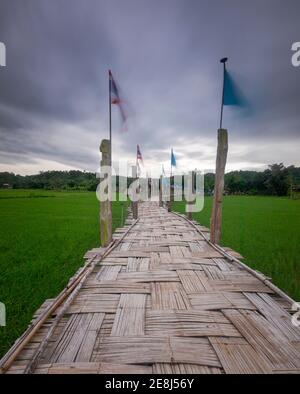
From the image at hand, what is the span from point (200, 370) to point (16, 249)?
18.9ft

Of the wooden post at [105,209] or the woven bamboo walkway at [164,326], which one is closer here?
the woven bamboo walkway at [164,326]

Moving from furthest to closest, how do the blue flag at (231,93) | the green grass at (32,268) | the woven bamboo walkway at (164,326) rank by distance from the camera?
the blue flag at (231,93) < the green grass at (32,268) < the woven bamboo walkway at (164,326)

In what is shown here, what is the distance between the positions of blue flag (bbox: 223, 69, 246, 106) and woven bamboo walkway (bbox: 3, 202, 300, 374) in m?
3.10

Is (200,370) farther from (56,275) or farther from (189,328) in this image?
(56,275)

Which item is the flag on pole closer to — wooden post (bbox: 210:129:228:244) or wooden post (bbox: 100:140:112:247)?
wooden post (bbox: 100:140:112:247)

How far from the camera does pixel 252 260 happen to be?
434 cm

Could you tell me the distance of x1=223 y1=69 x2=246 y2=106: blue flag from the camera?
409 cm

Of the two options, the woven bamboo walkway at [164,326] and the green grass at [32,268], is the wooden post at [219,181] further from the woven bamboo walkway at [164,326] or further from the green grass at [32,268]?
the green grass at [32,268]

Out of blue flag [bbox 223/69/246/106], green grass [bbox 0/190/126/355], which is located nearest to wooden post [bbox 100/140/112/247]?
green grass [bbox 0/190/126/355]

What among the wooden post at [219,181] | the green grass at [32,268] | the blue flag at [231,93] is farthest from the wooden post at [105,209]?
the blue flag at [231,93]

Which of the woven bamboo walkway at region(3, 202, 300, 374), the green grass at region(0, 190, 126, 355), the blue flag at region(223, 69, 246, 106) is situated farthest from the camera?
the blue flag at region(223, 69, 246, 106)

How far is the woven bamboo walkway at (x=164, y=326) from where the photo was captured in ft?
4.77

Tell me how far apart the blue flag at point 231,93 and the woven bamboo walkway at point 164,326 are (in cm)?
310
